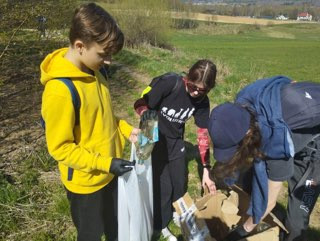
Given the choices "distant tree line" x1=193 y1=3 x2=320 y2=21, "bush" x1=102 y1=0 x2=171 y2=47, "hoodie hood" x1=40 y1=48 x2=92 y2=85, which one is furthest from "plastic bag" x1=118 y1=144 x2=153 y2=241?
"distant tree line" x1=193 y1=3 x2=320 y2=21

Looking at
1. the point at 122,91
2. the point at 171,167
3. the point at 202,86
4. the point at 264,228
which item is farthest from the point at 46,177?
the point at 122,91

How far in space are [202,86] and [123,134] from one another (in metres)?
0.73

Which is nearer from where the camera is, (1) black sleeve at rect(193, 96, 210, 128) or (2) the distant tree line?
(1) black sleeve at rect(193, 96, 210, 128)

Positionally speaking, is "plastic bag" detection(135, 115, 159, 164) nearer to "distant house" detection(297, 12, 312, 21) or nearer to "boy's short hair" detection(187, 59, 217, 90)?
"boy's short hair" detection(187, 59, 217, 90)

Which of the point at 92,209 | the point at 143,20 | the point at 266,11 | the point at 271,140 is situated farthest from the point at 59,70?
the point at 266,11

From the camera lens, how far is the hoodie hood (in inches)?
69.2

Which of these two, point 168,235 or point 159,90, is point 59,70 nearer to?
point 159,90

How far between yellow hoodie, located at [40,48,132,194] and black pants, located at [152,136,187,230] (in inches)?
31.6

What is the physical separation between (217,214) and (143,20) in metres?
22.5

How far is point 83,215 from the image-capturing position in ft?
7.07

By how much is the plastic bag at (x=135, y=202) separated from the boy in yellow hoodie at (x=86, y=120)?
133mm

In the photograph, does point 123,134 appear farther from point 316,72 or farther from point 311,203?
point 316,72

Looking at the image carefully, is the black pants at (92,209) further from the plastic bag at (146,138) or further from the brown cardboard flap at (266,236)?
the brown cardboard flap at (266,236)

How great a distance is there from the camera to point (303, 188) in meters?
2.53
